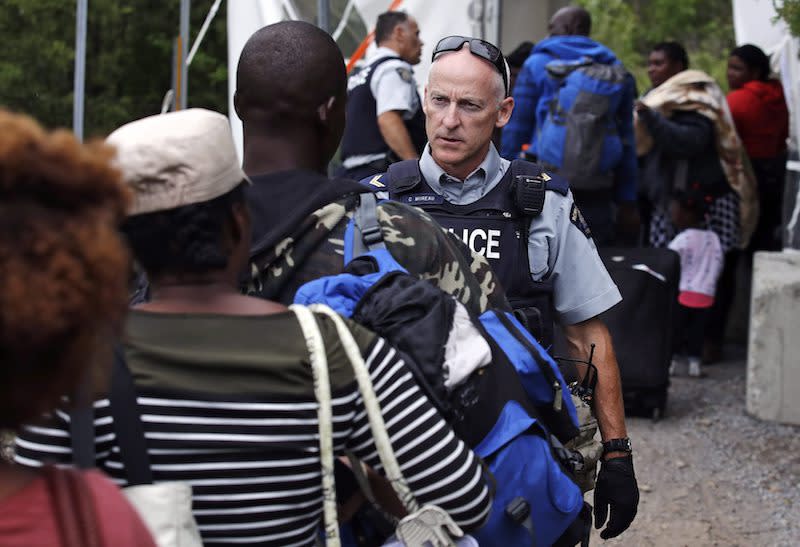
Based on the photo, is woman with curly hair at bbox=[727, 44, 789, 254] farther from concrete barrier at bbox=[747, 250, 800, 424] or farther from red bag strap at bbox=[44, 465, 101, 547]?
red bag strap at bbox=[44, 465, 101, 547]

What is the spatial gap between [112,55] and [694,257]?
616 centimetres

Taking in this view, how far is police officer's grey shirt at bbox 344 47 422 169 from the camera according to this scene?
6.15 metres

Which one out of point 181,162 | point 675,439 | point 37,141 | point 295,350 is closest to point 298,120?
point 181,162

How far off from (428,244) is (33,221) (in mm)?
980

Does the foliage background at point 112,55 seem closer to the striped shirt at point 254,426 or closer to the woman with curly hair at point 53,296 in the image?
the striped shirt at point 254,426

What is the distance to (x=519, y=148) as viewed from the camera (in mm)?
6941

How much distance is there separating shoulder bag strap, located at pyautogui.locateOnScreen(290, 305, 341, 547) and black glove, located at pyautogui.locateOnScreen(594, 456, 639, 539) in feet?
4.41

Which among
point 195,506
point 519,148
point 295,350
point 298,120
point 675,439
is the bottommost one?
point 675,439

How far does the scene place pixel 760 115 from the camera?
812cm

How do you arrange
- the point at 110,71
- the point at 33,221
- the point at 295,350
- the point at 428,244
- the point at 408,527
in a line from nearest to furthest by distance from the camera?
the point at 33,221
the point at 295,350
the point at 408,527
the point at 428,244
the point at 110,71

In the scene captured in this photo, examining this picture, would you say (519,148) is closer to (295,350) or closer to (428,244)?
(428,244)

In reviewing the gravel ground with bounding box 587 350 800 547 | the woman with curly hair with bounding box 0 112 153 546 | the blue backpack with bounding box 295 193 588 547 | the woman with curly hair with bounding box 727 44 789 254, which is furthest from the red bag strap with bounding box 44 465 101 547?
the woman with curly hair with bounding box 727 44 789 254

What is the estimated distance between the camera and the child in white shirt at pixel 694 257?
7.54m

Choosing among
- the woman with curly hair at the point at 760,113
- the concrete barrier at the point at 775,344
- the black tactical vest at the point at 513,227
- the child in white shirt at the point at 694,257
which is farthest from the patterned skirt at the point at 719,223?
the black tactical vest at the point at 513,227
